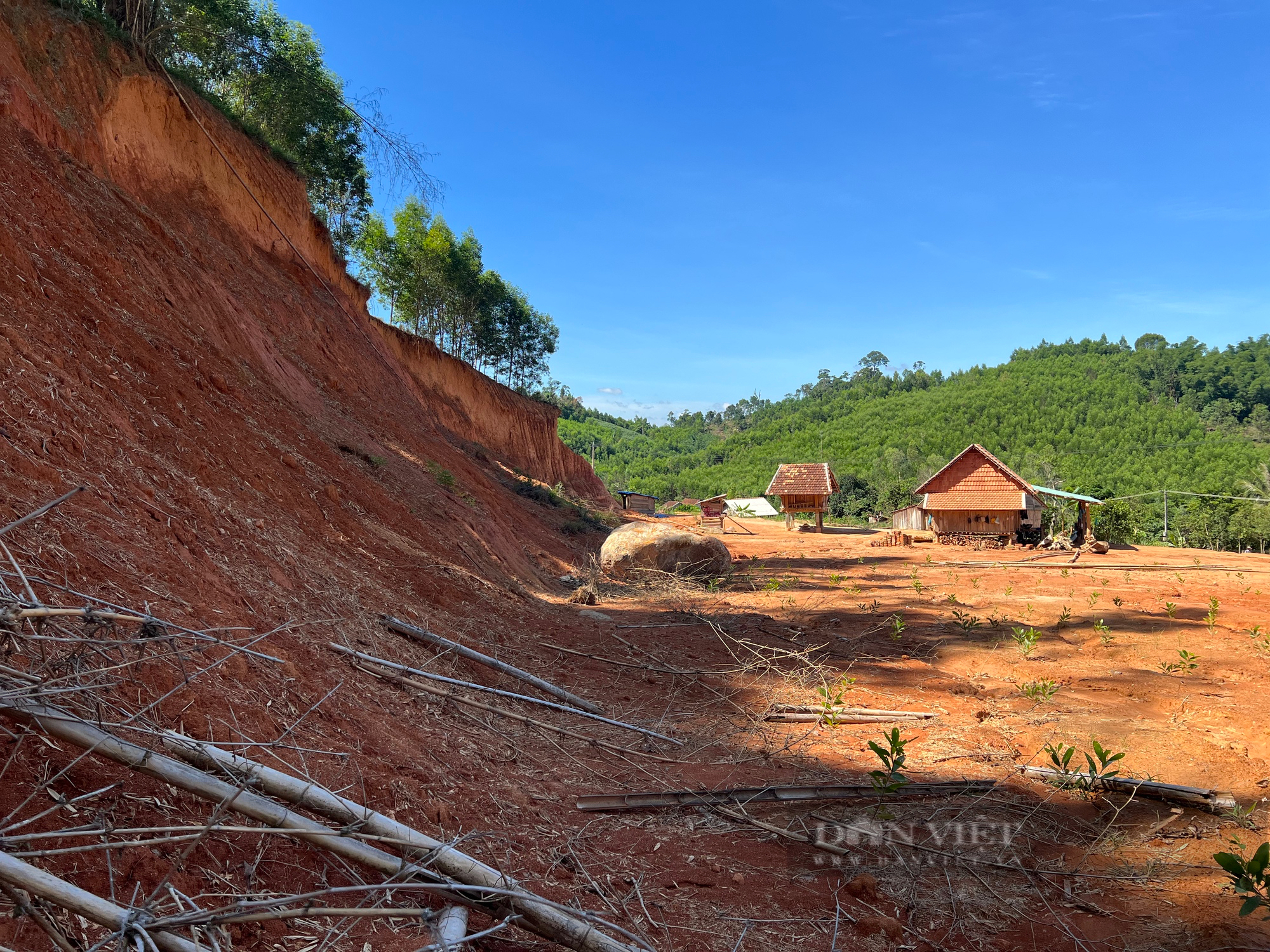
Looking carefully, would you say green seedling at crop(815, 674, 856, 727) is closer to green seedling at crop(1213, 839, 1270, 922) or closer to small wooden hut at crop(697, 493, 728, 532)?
green seedling at crop(1213, 839, 1270, 922)

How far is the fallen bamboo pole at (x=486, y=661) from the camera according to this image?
589 centimetres

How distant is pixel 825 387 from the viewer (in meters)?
130

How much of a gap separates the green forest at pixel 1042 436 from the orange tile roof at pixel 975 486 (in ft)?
15.1

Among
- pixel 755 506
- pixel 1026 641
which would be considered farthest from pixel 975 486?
pixel 755 506

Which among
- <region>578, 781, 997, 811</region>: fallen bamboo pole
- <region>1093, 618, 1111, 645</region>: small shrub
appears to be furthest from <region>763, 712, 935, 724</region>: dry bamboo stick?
<region>1093, 618, 1111, 645</region>: small shrub

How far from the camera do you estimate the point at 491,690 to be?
5.14 m

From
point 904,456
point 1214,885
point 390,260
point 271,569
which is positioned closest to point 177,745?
point 271,569

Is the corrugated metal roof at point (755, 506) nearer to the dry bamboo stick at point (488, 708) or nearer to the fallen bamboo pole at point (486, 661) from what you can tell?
the fallen bamboo pole at point (486, 661)

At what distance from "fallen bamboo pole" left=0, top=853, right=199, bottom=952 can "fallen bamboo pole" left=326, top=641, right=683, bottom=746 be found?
346 cm

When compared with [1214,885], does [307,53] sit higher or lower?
higher

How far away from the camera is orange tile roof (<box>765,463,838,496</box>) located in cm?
4109

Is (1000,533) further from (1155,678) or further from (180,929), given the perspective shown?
(180,929)

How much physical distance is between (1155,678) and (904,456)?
65.7m

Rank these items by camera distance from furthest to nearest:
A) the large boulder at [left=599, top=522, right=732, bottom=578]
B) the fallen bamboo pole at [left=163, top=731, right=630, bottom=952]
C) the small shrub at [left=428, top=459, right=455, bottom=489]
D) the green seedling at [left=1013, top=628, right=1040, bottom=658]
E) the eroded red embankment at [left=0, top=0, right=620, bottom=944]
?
the large boulder at [left=599, top=522, right=732, bottom=578], the small shrub at [left=428, top=459, right=455, bottom=489], the green seedling at [left=1013, top=628, right=1040, bottom=658], the eroded red embankment at [left=0, top=0, right=620, bottom=944], the fallen bamboo pole at [left=163, top=731, right=630, bottom=952]
